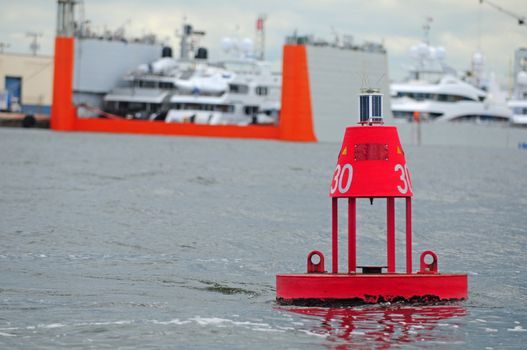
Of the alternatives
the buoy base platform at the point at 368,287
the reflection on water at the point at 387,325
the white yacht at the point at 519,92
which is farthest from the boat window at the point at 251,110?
the buoy base platform at the point at 368,287

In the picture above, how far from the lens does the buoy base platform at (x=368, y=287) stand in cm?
1356

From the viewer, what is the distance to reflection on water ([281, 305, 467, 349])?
41.3 ft

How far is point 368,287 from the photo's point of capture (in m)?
13.6


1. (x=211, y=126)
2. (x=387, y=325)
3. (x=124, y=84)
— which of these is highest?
(x=124, y=84)

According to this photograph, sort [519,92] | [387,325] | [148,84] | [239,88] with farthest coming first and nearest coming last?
[519,92], [148,84], [239,88], [387,325]

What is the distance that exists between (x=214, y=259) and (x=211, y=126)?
8161cm

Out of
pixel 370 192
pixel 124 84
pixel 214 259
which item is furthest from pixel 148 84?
pixel 370 192

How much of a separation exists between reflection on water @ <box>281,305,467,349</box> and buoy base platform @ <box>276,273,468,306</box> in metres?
0.13

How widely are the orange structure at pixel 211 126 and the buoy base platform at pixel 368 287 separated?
82.1 meters

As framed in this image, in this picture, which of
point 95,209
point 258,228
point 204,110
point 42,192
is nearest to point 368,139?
point 258,228

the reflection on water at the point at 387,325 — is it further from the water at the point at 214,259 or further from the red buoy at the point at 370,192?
the red buoy at the point at 370,192

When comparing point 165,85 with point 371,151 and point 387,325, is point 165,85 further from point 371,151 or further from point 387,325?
point 387,325

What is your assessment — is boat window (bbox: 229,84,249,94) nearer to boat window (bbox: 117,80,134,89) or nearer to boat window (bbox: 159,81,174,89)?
boat window (bbox: 159,81,174,89)

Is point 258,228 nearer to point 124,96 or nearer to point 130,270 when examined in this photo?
point 130,270
